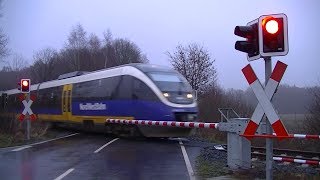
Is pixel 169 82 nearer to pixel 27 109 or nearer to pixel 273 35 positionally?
pixel 27 109

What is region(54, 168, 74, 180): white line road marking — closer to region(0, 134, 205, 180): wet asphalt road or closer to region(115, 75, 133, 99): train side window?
region(0, 134, 205, 180): wet asphalt road

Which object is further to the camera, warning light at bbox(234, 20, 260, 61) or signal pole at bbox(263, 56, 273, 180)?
warning light at bbox(234, 20, 260, 61)

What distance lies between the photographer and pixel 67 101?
28688 millimetres

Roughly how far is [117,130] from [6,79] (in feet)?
152

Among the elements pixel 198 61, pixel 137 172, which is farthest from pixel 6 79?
pixel 137 172

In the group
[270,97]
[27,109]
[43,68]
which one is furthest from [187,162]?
[43,68]

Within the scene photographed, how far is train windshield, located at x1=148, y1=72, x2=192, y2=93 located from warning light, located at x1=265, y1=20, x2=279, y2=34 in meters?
12.0

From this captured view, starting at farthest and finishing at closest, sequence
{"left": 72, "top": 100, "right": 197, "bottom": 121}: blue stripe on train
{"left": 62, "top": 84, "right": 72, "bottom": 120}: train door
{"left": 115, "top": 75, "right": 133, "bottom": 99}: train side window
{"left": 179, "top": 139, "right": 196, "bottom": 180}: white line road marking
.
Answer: {"left": 62, "top": 84, "right": 72, "bottom": 120}: train door < {"left": 115, "top": 75, "right": 133, "bottom": 99}: train side window < {"left": 72, "top": 100, "right": 197, "bottom": 121}: blue stripe on train < {"left": 179, "top": 139, "right": 196, "bottom": 180}: white line road marking

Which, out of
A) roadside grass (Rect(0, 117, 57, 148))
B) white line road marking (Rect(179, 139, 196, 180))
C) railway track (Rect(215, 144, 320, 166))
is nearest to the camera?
white line road marking (Rect(179, 139, 196, 180))

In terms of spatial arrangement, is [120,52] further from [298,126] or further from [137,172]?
[137,172]

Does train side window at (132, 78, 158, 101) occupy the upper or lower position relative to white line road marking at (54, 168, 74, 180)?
upper

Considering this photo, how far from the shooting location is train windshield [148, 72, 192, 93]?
20.1 m

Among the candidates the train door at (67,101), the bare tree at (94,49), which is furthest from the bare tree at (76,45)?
the train door at (67,101)

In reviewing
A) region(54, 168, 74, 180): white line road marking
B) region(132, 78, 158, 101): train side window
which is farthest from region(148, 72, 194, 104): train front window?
region(54, 168, 74, 180): white line road marking
